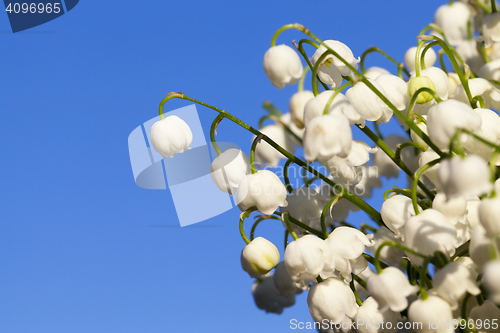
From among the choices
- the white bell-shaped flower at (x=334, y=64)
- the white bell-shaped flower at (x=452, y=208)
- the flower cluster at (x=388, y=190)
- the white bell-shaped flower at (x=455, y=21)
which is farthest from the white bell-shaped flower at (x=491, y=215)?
the white bell-shaped flower at (x=455, y=21)

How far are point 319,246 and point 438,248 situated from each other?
0.17 meters

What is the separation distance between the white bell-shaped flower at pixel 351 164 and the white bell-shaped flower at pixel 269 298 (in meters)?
0.38

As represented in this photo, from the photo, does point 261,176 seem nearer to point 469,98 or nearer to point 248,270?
point 248,270

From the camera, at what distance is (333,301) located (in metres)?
0.74

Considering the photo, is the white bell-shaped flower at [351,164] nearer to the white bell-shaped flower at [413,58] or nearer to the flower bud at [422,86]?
the flower bud at [422,86]

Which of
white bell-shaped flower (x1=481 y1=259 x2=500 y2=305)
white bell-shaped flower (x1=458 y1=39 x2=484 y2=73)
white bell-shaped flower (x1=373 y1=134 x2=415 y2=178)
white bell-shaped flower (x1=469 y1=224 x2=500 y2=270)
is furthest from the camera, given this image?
white bell-shaped flower (x1=458 y1=39 x2=484 y2=73)

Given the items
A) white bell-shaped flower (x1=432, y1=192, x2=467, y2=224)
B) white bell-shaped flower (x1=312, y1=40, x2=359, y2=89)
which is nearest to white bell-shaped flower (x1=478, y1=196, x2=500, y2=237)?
white bell-shaped flower (x1=432, y1=192, x2=467, y2=224)

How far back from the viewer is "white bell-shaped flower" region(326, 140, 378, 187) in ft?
2.72

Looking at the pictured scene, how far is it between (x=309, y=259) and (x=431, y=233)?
18cm

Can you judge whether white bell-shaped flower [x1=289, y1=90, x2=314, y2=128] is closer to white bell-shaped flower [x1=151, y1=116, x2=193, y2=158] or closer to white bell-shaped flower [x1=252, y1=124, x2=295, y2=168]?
white bell-shaped flower [x1=252, y1=124, x2=295, y2=168]

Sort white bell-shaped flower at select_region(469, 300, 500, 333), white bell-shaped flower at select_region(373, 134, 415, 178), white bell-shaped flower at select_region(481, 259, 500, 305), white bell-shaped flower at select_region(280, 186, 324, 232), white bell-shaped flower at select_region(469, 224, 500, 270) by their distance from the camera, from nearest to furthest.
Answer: white bell-shaped flower at select_region(481, 259, 500, 305) < white bell-shaped flower at select_region(469, 224, 500, 270) < white bell-shaped flower at select_region(469, 300, 500, 333) < white bell-shaped flower at select_region(280, 186, 324, 232) < white bell-shaped flower at select_region(373, 134, 415, 178)

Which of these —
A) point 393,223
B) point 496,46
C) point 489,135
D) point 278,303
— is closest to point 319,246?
point 393,223

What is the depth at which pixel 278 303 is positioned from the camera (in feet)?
3.85

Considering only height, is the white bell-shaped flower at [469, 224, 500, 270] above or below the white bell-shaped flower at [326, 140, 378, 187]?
below
